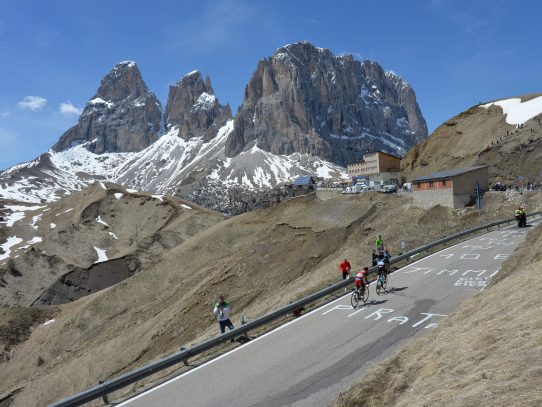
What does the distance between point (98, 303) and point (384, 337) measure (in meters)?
39.0

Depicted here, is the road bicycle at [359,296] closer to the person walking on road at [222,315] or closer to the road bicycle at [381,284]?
the road bicycle at [381,284]

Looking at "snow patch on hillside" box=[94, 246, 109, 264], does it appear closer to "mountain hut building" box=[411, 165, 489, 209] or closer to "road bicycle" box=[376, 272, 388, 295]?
"mountain hut building" box=[411, 165, 489, 209]

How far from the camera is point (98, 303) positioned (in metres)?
46.7

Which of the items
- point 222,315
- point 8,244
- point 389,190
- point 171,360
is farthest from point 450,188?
point 8,244

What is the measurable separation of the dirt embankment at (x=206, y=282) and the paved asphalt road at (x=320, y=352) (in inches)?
419

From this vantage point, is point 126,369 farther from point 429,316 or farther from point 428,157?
point 428,157

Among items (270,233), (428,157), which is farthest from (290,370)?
(428,157)

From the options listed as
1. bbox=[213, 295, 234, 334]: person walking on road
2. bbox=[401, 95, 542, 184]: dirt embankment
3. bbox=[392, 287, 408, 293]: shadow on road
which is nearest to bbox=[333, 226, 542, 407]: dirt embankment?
bbox=[392, 287, 408, 293]: shadow on road

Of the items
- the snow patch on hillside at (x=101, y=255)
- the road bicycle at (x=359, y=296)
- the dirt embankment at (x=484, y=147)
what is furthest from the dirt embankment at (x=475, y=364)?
the snow patch on hillside at (x=101, y=255)

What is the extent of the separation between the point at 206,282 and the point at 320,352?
27.4 metres

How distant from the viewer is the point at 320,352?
13734 mm

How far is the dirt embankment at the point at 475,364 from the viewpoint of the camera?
273 inches

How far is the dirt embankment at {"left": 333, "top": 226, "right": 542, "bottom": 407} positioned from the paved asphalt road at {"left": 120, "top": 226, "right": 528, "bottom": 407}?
1439 mm

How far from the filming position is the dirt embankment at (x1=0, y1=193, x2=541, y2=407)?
3228 cm
